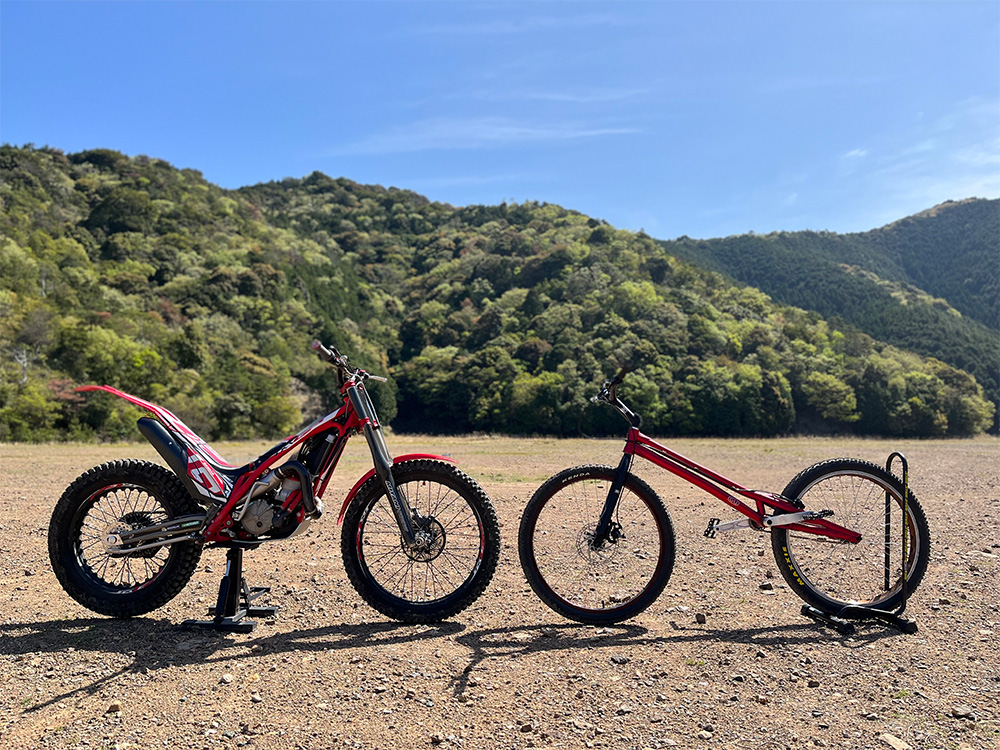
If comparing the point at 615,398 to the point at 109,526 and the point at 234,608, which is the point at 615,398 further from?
the point at 109,526

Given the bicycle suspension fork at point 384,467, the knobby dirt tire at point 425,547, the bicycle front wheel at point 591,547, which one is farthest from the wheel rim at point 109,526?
the bicycle front wheel at point 591,547

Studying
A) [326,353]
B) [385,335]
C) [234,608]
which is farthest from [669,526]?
[385,335]

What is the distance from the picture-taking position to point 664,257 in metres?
88.5

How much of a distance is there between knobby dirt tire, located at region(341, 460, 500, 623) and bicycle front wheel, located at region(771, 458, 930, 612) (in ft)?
6.80

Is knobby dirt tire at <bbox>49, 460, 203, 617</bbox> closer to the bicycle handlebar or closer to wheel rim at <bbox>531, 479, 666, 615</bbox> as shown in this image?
wheel rim at <bbox>531, 479, 666, 615</bbox>

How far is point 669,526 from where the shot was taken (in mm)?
4375

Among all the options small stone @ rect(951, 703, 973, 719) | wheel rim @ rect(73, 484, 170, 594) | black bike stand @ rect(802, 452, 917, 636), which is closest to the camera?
small stone @ rect(951, 703, 973, 719)

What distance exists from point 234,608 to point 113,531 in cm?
96

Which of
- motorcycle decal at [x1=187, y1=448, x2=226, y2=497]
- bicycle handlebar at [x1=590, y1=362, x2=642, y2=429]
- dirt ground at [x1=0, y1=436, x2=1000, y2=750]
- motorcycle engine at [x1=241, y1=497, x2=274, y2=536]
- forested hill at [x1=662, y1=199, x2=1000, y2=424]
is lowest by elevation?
dirt ground at [x1=0, y1=436, x2=1000, y2=750]

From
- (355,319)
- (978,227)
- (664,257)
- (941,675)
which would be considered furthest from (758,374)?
(978,227)

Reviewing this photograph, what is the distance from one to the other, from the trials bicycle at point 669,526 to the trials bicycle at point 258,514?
1.74 feet

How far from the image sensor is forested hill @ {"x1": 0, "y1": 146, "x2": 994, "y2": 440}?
44469 millimetres

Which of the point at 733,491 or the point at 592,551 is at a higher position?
the point at 733,491

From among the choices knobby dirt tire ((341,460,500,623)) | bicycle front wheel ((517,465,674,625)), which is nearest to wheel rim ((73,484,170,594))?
knobby dirt tire ((341,460,500,623))
